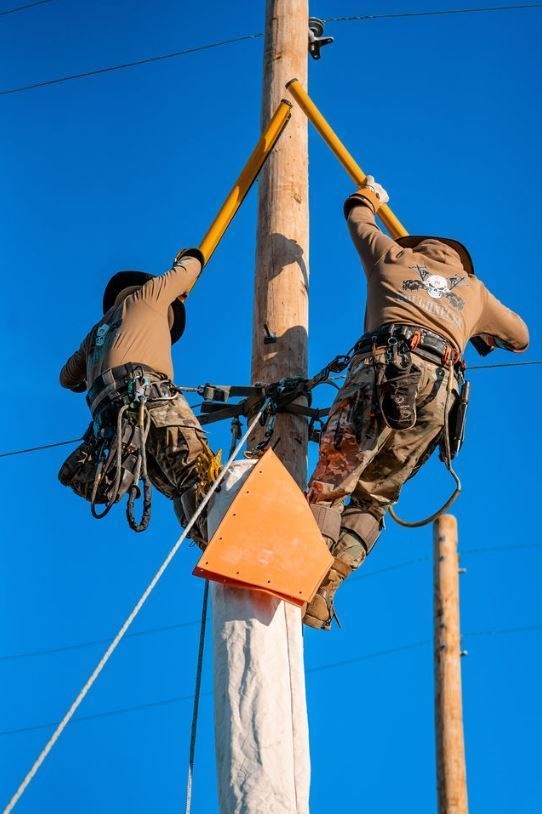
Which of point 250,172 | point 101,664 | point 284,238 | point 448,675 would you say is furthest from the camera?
point 448,675

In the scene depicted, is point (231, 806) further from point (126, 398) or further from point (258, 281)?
point (258, 281)

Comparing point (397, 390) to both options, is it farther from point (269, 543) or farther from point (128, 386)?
point (128, 386)

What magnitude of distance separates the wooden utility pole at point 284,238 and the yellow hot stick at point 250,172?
66 millimetres

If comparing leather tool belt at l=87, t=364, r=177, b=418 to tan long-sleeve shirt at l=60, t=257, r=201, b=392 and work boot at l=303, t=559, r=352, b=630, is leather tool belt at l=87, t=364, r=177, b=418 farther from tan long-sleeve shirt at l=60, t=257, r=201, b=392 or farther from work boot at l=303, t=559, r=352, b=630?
work boot at l=303, t=559, r=352, b=630

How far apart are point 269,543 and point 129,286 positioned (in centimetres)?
227

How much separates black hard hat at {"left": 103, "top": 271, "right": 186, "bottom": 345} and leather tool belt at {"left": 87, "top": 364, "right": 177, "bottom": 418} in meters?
0.63

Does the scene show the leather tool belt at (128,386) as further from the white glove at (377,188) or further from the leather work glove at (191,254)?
the white glove at (377,188)

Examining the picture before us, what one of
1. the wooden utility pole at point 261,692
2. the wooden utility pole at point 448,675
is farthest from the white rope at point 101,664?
the wooden utility pole at point 448,675

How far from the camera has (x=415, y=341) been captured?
20.3 feet

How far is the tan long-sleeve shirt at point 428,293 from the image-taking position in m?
6.39

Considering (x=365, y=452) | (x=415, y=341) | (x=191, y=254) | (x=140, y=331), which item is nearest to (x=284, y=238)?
(x=191, y=254)

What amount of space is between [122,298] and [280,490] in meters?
1.88

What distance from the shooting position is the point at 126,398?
21.2 ft

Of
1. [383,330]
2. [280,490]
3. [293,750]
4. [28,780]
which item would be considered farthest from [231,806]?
[383,330]
